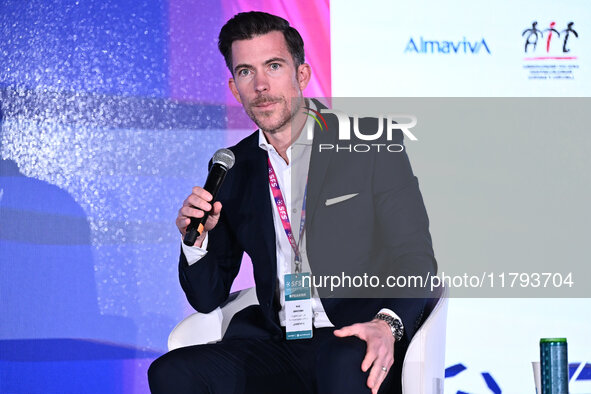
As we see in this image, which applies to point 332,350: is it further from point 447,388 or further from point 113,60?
point 113,60

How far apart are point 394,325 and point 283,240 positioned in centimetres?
56

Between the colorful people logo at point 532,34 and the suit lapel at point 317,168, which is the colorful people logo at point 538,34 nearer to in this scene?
the colorful people logo at point 532,34

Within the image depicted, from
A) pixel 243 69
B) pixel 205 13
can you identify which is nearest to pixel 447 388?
pixel 243 69

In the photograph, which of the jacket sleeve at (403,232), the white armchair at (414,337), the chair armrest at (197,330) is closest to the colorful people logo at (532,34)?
the jacket sleeve at (403,232)

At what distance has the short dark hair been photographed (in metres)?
2.40

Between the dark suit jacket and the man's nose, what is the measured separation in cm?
26

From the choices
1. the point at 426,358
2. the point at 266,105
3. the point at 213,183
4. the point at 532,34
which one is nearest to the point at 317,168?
the point at 266,105

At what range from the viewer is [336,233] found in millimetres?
2146

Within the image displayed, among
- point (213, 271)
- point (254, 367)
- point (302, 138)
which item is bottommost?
point (254, 367)

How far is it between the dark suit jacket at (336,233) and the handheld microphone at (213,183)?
267mm

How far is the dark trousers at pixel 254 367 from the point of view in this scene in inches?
69.5

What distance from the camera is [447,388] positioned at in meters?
3.02

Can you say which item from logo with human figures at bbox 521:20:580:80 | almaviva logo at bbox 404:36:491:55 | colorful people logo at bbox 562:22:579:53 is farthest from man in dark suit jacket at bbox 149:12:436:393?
colorful people logo at bbox 562:22:579:53

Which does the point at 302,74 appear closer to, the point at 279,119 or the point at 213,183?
the point at 279,119
